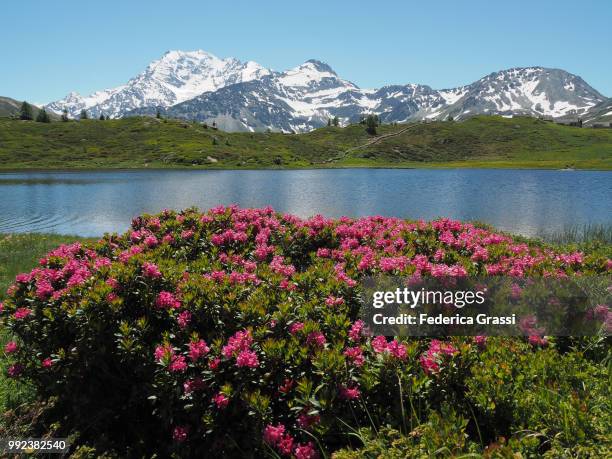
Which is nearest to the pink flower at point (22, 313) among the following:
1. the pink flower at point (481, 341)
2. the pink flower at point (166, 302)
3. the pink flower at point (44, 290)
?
the pink flower at point (44, 290)

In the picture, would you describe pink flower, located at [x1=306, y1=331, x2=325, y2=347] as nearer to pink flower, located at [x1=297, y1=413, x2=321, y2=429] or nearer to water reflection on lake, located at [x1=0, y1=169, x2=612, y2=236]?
pink flower, located at [x1=297, y1=413, x2=321, y2=429]

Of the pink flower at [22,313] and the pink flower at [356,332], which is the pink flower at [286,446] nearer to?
the pink flower at [356,332]

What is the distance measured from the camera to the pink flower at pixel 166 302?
20.9 ft

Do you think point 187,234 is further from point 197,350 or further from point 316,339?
point 316,339

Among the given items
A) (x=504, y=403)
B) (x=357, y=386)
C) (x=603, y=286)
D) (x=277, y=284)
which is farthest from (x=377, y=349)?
(x=603, y=286)

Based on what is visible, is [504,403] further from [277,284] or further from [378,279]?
[277,284]

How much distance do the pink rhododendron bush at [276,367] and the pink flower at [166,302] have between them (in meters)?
0.03

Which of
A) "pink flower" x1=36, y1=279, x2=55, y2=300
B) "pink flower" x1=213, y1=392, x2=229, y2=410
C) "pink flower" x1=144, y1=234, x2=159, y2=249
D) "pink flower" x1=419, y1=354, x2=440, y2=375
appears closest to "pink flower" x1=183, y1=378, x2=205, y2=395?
"pink flower" x1=213, y1=392, x2=229, y2=410

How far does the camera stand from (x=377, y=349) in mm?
5156

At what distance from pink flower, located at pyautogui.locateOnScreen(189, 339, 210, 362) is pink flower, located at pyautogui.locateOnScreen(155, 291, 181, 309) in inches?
38.6

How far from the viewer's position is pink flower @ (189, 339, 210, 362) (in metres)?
5.45

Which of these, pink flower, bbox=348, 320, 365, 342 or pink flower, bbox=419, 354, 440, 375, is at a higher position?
pink flower, bbox=348, 320, 365, 342

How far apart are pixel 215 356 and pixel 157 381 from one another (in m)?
0.90

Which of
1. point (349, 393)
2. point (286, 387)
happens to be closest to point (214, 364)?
point (286, 387)
